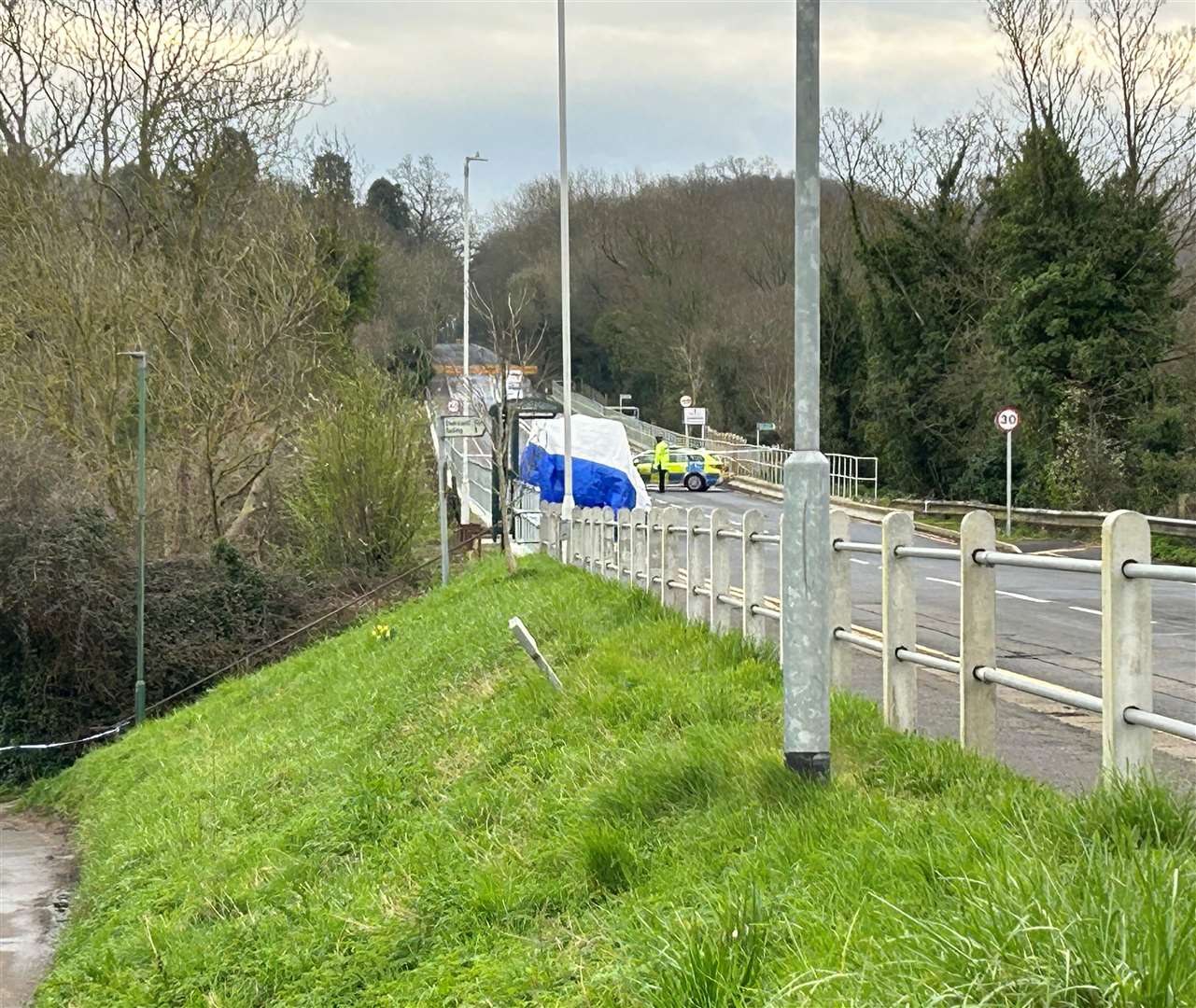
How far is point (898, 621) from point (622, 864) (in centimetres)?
219

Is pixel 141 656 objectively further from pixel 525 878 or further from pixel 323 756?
pixel 525 878

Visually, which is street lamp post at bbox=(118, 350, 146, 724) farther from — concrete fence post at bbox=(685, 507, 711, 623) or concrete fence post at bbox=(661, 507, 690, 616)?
concrete fence post at bbox=(685, 507, 711, 623)

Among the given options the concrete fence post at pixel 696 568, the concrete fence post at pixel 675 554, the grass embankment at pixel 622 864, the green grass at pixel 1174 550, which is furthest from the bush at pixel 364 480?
the concrete fence post at pixel 696 568

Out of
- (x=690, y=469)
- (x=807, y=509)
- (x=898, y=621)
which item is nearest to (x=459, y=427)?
(x=898, y=621)

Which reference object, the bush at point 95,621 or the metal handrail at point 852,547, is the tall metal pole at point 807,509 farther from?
the bush at point 95,621

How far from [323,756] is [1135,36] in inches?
1300

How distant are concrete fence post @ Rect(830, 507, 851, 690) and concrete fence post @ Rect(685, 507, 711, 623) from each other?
12.8 feet

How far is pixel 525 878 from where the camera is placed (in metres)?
7.55

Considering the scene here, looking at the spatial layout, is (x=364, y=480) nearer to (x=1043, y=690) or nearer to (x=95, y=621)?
(x=95, y=621)

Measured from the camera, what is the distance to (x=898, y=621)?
808 centimetres

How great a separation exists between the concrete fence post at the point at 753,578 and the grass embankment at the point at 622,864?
0.41 meters

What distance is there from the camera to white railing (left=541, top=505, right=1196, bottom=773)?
218 inches

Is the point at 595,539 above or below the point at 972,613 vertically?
below

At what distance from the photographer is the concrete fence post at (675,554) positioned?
15.4 metres
